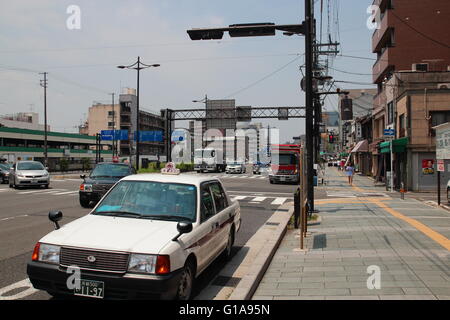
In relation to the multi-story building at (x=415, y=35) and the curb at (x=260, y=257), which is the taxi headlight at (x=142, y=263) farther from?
the multi-story building at (x=415, y=35)

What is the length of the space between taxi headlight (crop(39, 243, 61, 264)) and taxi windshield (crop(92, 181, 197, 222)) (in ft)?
3.63

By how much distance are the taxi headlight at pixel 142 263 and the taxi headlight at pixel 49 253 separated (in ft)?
2.95

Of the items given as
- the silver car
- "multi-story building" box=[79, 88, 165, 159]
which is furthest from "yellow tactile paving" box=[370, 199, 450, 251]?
"multi-story building" box=[79, 88, 165, 159]

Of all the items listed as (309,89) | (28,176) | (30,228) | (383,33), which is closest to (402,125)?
(383,33)

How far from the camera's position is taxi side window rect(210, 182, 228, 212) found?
272 inches

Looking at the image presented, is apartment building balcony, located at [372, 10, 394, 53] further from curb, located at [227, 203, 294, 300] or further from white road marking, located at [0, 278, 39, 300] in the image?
white road marking, located at [0, 278, 39, 300]

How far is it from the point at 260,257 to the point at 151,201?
2585mm

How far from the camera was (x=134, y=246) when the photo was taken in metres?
4.46

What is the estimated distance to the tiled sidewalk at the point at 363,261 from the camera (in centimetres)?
568

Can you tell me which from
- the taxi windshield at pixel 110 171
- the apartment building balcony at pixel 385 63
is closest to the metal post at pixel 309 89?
the taxi windshield at pixel 110 171

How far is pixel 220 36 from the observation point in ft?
46.8

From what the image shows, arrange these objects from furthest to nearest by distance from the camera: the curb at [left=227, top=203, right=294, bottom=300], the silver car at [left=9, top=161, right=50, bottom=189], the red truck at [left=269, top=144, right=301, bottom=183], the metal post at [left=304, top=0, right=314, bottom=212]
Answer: the red truck at [left=269, top=144, right=301, bottom=183] < the silver car at [left=9, top=161, right=50, bottom=189] < the metal post at [left=304, top=0, right=314, bottom=212] < the curb at [left=227, top=203, right=294, bottom=300]

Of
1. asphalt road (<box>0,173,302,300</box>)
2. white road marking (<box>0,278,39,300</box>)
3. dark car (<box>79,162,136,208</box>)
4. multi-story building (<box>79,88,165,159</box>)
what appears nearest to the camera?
white road marking (<box>0,278,39,300</box>)
